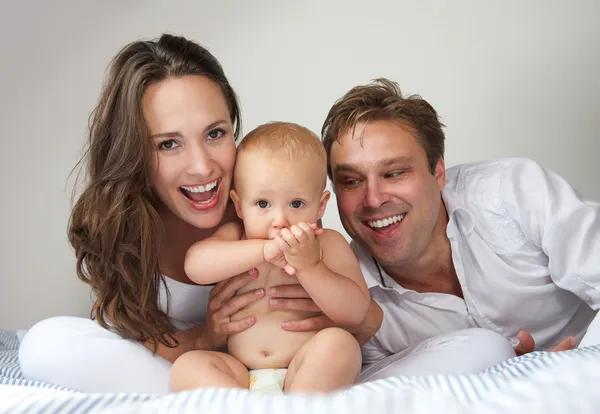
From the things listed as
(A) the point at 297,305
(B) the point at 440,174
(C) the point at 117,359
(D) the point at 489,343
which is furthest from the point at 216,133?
(D) the point at 489,343

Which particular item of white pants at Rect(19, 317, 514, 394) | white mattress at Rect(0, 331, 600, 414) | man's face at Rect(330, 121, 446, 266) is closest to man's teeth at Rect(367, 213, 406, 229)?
man's face at Rect(330, 121, 446, 266)

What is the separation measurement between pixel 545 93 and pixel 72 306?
85.2 inches

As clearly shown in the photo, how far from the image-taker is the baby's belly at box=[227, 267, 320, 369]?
1551 mm

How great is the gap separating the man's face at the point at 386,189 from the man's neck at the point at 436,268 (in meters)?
0.07

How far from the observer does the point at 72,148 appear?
290cm

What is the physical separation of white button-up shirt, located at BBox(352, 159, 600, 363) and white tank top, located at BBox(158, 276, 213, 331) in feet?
1.57

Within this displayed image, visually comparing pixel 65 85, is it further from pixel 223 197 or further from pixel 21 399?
pixel 21 399

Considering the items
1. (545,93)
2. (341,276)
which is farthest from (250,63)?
(341,276)

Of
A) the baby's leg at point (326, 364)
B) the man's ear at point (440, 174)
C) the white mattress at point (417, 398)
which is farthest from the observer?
the man's ear at point (440, 174)

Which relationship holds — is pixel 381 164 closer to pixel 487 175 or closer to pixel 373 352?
pixel 487 175

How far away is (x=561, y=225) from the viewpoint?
5.85 ft

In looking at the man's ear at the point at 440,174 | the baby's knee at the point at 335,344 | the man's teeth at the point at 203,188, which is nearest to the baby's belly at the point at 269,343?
the baby's knee at the point at 335,344

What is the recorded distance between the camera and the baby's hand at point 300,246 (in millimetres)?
1403

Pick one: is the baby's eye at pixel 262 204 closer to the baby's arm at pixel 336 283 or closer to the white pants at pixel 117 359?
the baby's arm at pixel 336 283
